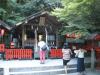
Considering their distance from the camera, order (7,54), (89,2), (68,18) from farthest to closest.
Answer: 1. (7,54)
2. (68,18)
3. (89,2)

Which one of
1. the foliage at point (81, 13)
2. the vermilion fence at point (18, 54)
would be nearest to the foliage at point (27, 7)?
the vermilion fence at point (18, 54)

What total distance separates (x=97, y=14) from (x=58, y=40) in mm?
8654

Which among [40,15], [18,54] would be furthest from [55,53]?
[40,15]

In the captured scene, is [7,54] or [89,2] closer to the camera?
[89,2]

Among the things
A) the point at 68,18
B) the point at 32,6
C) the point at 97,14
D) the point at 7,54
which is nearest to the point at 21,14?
the point at 32,6

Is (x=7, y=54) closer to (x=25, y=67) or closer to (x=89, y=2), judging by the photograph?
(x=25, y=67)

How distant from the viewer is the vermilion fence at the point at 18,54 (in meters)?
24.5

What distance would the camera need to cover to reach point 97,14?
19625 millimetres

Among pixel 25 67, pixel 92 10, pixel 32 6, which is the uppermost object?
pixel 32 6

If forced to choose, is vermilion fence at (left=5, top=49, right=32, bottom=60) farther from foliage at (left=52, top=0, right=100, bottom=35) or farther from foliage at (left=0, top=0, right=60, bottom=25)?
foliage at (left=0, top=0, right=60, bottom=25)

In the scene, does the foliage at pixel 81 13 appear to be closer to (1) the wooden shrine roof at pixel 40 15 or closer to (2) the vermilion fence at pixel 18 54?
(1) the wooden shrine roof at pixel 40 15

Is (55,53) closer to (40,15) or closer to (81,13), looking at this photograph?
(40,15)

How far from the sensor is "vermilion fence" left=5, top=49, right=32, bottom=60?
24.5m

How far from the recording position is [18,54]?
24.8 m
